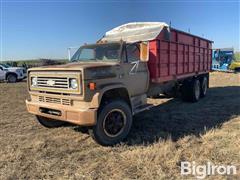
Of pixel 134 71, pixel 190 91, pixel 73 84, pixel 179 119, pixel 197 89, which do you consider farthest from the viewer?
pixel 197 89

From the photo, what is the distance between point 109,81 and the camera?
17.9 ft

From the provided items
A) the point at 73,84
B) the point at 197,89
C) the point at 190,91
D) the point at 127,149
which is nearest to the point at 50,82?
the point at 73,84

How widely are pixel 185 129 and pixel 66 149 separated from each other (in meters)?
2.92

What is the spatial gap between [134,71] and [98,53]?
101 cm

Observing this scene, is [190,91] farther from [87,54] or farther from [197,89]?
[87,54]

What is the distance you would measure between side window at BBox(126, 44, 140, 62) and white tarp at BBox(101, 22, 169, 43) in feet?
2.29

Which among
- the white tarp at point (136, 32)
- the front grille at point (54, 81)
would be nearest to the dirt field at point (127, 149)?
the front grille at point (54, 81)

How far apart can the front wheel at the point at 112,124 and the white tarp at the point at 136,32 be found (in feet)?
7.71

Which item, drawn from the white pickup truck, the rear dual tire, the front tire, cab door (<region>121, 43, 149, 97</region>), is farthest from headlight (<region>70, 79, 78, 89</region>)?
the white pickup truck

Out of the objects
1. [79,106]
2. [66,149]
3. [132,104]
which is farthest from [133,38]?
[66,149]

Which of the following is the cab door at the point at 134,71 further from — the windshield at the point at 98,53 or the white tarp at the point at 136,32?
the white tarp at the point at 136,32

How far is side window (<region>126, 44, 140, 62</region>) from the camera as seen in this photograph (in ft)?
20.5

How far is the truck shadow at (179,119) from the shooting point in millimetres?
6062

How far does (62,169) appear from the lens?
4363 millimetres
